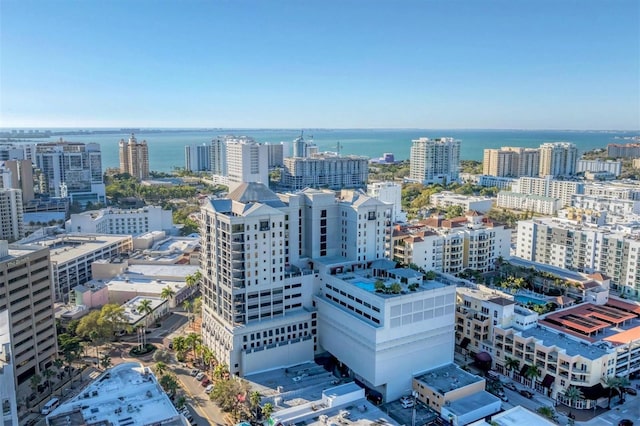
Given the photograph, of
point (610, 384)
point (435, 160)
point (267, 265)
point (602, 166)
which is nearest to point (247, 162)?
point (435, 160)

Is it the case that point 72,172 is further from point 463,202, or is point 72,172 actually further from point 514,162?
point 514,162

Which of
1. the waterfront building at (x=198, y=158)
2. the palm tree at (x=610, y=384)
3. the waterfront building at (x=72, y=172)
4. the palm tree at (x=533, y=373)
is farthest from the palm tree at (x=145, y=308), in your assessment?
the waterfront building at (x=198, y=158)

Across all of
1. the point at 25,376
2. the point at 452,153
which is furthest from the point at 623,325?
the point at 452,153

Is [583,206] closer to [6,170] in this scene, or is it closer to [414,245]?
[414,245]

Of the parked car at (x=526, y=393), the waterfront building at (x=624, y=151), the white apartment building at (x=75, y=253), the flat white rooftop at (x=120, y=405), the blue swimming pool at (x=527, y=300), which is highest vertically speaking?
the waterfront building at (x=624, y=151)

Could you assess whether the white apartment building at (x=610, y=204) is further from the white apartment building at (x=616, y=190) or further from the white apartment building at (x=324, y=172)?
the white apartment building at (x=324, y=172)

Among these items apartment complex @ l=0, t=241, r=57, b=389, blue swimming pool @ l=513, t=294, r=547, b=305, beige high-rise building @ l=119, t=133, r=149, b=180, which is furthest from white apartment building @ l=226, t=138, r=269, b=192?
apartment complex @ l=0, t=241, r=57, b=389
